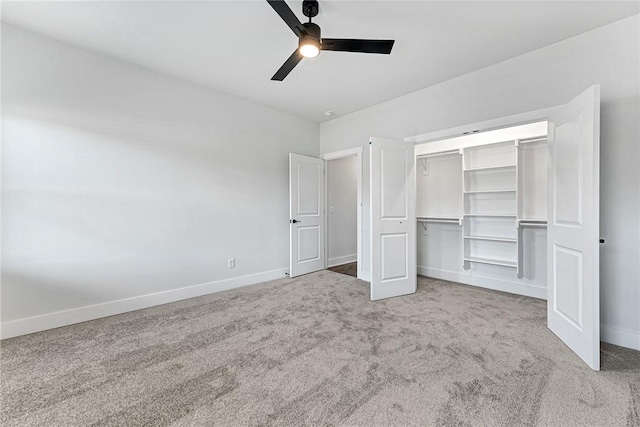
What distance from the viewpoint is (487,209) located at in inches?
158

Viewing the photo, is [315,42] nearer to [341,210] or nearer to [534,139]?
[534,139]

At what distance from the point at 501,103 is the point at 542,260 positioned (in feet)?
6.80

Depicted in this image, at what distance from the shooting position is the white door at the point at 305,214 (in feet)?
14.6

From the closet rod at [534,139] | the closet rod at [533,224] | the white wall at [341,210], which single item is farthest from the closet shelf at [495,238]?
the white wall at [341,210]

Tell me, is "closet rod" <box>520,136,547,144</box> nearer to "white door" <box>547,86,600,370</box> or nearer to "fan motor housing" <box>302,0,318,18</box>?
"white door" <box>547,86,600,370</box>

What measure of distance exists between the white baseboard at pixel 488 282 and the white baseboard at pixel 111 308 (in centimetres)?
289

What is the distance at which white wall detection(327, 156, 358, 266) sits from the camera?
17.7 ft

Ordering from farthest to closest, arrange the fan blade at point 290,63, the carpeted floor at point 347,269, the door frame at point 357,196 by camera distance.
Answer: the carpeted floor at point 347,269
the door frame at point 357,196
the fan blade at point 290,63

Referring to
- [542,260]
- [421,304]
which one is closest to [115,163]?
[421,304]

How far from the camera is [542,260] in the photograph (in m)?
3.42

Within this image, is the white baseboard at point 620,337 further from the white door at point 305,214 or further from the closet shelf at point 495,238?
the white door at point 305,214

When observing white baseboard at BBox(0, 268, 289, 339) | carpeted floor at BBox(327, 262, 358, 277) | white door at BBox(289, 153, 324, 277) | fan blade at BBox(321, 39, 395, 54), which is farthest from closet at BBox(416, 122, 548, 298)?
white baseboard at BBox(0, 268, 289, 339)

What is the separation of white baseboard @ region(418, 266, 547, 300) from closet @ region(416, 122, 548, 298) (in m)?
0.01

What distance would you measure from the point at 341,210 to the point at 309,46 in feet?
12.8
